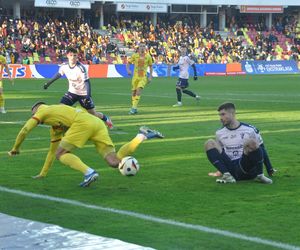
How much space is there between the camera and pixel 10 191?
9.77m

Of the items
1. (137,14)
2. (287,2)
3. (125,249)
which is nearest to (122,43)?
(137,14)

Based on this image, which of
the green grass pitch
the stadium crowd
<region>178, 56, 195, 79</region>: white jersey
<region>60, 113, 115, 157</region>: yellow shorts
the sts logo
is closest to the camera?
the green grass pitch

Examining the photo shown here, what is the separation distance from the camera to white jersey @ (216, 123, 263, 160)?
1012 centimetres

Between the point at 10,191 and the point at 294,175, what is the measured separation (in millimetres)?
4179

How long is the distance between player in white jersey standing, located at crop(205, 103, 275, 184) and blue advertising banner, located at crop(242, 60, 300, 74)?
48.7m

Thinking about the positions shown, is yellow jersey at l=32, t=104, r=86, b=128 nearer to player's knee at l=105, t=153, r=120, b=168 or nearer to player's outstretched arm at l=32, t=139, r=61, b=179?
player's outstretched arm at l=32, t=139, r=61, b=179

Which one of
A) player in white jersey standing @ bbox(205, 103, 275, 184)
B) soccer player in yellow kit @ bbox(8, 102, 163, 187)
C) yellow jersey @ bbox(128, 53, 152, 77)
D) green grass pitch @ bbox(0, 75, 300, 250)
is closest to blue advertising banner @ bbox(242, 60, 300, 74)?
yellow jersey @ bbox(128, 53, 152, 77)

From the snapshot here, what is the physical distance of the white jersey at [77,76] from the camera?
1705cm

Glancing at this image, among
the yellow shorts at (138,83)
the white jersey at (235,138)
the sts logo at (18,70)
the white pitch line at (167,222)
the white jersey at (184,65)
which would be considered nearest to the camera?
the white pitch line at (167,222)

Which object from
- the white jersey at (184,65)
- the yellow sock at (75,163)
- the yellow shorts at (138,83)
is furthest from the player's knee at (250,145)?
the white jersey at (184,65)

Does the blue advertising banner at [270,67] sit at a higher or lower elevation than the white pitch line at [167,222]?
lower

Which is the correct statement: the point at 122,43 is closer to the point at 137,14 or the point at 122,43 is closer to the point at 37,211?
the point at 137,14

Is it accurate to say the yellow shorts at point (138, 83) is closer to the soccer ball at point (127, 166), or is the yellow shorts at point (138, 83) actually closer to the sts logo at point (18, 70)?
the soccer ball at point (127, 166)

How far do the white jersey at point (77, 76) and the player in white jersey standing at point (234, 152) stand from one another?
288 inches
